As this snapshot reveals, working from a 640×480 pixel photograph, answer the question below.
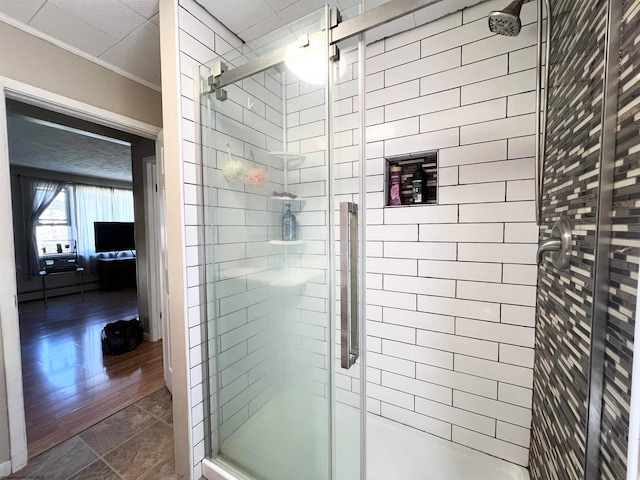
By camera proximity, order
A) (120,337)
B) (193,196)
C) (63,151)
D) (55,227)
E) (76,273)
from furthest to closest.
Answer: (76,273) < (55,227) < (63,151) < (120,337) < (193,196)

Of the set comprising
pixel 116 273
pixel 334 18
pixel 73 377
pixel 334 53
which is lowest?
pixel 73 377

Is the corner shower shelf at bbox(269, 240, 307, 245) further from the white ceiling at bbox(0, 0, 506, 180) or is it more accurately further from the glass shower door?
the white ceiling at bbox(0, 0, 506, 180)

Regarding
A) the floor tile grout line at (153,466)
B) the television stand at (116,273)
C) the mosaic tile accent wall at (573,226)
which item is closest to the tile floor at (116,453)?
the floor tile grout line at (153,466)

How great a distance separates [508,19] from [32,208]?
7270 millimetres

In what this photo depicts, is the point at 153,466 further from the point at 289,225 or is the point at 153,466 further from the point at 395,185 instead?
the point at 395,185

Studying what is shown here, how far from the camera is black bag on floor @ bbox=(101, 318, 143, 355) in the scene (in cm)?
265

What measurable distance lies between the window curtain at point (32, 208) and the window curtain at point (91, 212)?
493 millimetres

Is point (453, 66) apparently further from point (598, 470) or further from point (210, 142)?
point (598, 470)

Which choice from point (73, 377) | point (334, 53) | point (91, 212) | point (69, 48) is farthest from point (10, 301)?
point (91, 212)

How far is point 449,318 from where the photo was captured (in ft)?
4.62

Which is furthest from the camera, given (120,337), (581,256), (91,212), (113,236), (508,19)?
(113,236)

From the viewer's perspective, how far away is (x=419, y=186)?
57.9 inches

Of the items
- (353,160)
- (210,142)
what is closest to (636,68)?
(353,160)

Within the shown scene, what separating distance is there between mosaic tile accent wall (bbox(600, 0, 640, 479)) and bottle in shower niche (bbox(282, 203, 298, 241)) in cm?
106
